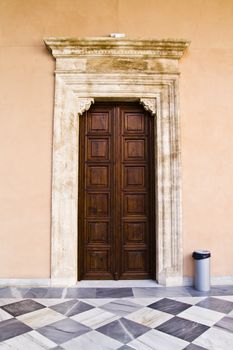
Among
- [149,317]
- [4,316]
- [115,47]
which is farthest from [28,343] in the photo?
[115,47]

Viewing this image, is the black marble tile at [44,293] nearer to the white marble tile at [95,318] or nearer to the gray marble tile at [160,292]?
the white marble tile at [95,318]

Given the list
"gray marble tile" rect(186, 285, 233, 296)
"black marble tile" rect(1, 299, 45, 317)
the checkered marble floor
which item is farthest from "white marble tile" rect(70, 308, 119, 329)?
"gray marble tile" rect(186, 285, 233, 296)

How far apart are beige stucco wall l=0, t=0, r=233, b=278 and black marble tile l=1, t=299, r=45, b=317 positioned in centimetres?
54

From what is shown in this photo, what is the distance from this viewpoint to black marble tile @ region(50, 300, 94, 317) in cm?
253

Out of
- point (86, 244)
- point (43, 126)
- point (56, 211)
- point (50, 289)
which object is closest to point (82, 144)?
point (43, 126)

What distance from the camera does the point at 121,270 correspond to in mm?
3514

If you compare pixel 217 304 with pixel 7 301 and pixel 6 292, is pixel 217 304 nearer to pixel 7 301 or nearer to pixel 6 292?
pixel 7 301

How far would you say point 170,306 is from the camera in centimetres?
266

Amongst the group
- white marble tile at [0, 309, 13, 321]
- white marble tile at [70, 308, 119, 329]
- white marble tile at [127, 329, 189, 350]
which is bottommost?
white marble tile at [0, 309, 13, 321]

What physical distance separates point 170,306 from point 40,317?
1.27m

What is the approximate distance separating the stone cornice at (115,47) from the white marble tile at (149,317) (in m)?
3.03

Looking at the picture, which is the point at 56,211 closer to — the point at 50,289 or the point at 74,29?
the point at 50,289

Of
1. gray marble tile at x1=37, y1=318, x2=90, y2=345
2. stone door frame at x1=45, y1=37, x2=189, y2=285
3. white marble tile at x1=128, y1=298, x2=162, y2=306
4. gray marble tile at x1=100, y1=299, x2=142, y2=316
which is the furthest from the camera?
stone door frame at x1=45, y1=37, x2=189, y2=285

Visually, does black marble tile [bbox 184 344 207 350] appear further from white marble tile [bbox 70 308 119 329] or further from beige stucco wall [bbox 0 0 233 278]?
beige stucco wall [bbox 0 0 233 278]
